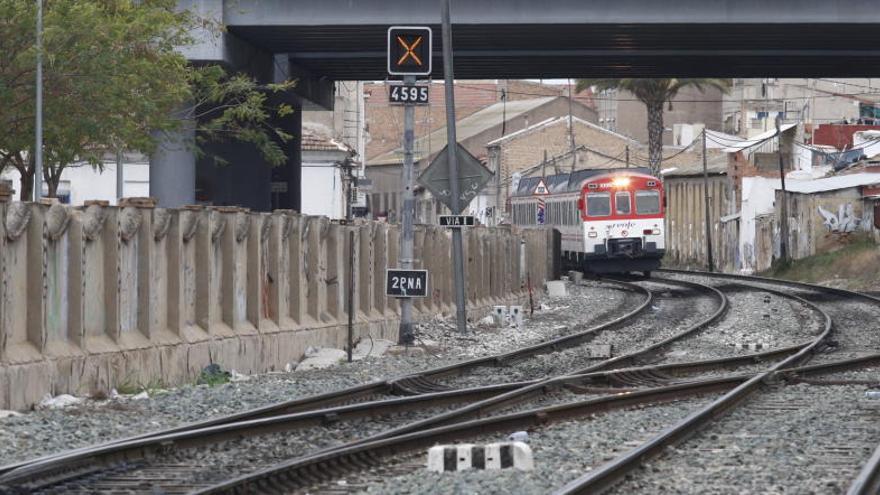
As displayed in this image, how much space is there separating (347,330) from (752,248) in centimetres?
4983

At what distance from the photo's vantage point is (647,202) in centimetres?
5059

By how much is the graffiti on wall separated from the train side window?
13782 mm

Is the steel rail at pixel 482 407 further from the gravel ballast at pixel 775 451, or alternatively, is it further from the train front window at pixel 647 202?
the train front window at pixel 647 202

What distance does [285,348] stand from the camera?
20938 mm

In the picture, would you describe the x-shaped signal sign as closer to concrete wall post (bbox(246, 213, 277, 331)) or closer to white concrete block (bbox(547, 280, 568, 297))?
concrete wall post (bbox(246, 213, 277, 331))

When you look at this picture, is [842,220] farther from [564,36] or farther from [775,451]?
[775,451]

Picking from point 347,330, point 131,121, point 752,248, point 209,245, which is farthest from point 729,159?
point 209,245

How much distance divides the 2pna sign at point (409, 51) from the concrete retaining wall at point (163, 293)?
2469 millimetres

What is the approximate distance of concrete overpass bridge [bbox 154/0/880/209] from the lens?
113ft

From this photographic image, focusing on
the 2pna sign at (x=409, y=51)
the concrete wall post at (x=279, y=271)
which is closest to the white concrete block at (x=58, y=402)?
the concrete wall post at (x=279, y=271)

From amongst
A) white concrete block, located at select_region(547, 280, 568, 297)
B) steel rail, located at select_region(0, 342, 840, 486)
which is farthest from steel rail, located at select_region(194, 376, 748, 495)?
white concrete block, located at select_region(547, 280, 568, 297)

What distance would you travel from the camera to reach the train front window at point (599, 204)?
163 feet

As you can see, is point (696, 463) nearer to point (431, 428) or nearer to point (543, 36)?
point (431, 428)

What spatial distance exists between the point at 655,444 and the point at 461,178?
15.7 m
